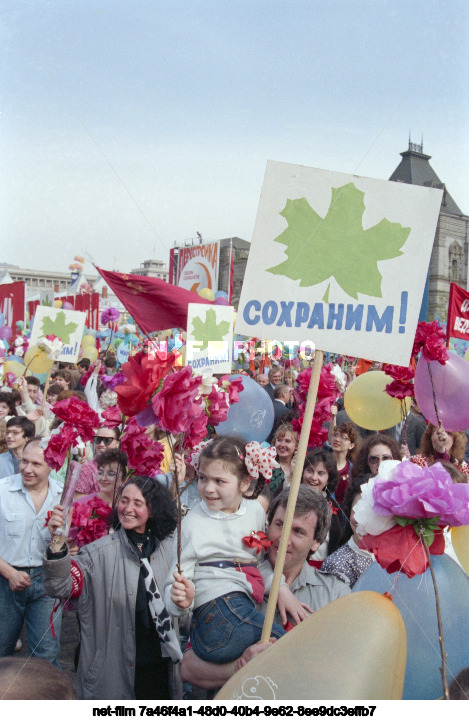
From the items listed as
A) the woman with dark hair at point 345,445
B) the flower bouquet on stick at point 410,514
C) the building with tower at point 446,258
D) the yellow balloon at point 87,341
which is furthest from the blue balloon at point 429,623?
the building with tower at point 446,258

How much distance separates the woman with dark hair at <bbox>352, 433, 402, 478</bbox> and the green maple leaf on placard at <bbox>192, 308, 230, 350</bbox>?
151 cm

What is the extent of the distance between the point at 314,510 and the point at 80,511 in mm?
1265

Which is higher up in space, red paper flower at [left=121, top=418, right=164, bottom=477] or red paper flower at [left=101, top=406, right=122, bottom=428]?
red paper flower at [left=101, top=406, right=122, bottom=428]

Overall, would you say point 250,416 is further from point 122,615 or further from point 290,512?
point 290,512

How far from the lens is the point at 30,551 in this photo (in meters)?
3.34

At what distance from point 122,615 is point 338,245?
1746 millimetres

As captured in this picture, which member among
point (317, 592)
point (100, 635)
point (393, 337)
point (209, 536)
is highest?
point (393, 337)

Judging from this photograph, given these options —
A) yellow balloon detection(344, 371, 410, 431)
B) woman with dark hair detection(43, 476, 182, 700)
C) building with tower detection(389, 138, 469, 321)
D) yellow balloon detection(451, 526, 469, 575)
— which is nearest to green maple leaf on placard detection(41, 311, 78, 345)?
yellow balloon detection(344, 371, 410, 431)

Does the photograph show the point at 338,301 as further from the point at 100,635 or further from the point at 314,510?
the point at 100,635

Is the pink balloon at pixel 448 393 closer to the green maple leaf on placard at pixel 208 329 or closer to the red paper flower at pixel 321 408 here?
the red paper flower at pixel 321 408

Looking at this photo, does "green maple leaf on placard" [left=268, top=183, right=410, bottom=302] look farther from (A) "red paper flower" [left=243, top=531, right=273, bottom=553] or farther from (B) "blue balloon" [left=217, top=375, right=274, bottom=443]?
(B) "blue balloon" [left=217, top=375, right=274, bottom=443]

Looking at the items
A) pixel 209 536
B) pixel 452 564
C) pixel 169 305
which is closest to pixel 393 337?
pixel 452 564

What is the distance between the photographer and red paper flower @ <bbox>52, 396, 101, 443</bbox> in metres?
3.12

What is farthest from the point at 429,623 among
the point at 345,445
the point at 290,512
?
the point at 345,445
